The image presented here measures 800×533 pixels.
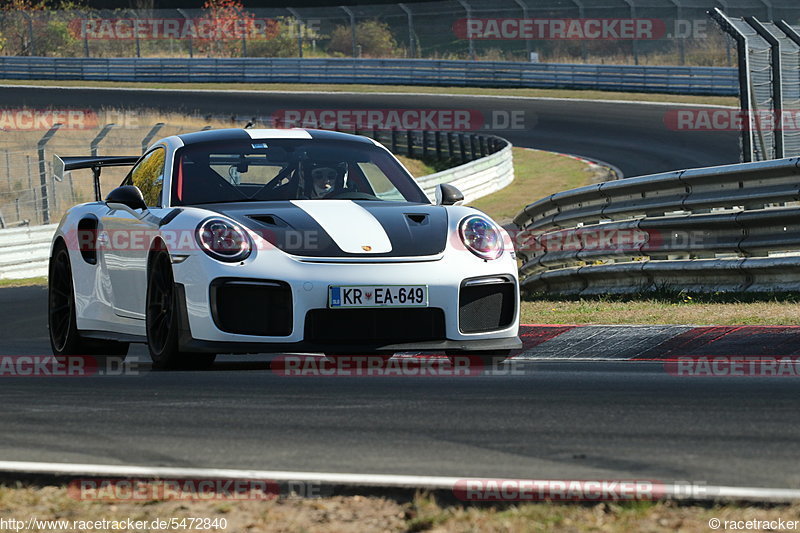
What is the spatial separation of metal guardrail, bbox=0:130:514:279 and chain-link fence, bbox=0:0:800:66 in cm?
744

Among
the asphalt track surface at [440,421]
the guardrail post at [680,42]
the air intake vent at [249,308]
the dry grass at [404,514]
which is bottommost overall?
the asphalt track surface at [440,421]

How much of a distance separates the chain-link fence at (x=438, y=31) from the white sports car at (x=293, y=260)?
97.9 feet

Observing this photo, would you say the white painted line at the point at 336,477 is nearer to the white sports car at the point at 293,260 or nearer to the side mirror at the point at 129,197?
the white sports car at the point at 293,260

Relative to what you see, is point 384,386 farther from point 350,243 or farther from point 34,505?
point 34,505

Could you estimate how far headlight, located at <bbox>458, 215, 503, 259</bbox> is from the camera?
21.8 ft

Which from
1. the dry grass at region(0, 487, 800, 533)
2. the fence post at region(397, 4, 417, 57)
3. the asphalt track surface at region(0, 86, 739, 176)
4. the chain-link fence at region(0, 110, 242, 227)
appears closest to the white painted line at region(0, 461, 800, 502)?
the dry grass at region(0, 487, 800, 533)

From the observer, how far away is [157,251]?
270 inches

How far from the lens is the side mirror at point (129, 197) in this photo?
23.5 feet

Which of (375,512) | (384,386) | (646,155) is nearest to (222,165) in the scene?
(384,386)

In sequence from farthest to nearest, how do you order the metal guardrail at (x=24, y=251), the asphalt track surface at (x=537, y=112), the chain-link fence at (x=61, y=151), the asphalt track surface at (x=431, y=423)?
the asphalt track surface at (x=537, y=112) < the chain-link fence at (x=61, y=151) < the metal guardrail at (x=24, y=251) < the asphalt track surface at (x=431, y=423)

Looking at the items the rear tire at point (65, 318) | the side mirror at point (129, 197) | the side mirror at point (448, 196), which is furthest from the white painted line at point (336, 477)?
the rear tire at point (65, 318)

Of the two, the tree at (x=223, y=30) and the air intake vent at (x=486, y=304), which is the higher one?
the tree at (x=223, y=30)

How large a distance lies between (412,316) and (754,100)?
22.2 feet

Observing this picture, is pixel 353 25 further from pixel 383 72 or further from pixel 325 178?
pixel 325 178
